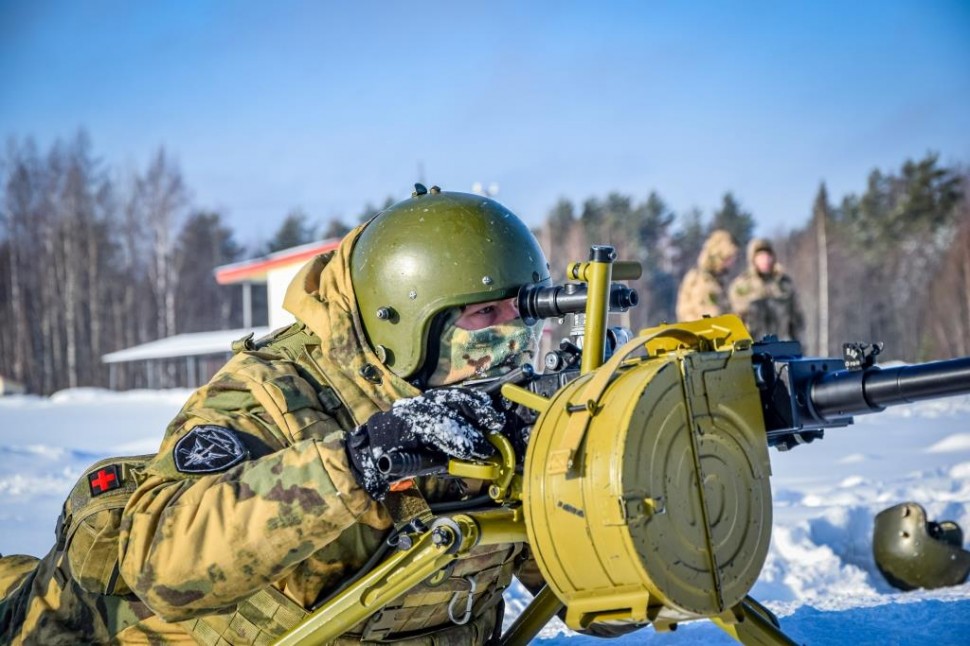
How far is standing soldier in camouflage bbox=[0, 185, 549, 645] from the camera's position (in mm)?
2365

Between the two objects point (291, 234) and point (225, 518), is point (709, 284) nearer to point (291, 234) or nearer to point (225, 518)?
point (225, 518)

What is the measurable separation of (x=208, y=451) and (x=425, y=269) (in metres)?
0.93

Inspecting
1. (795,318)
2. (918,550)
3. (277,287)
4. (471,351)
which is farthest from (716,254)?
(277,287)

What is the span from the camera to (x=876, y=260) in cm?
4494

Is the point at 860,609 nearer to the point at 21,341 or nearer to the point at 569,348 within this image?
the point at 569,348

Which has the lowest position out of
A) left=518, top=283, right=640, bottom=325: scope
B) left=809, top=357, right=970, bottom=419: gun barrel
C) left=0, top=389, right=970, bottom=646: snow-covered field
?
left=0, top=389, right=970, bottom=646: snow-covered field

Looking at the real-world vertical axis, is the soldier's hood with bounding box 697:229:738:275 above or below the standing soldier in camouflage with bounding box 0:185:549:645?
above

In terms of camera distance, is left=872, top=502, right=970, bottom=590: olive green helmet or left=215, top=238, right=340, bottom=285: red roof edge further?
left=215, top=238, right=340, bottom=285: red roof edge

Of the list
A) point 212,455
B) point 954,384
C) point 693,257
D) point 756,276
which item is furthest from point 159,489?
point 693,257

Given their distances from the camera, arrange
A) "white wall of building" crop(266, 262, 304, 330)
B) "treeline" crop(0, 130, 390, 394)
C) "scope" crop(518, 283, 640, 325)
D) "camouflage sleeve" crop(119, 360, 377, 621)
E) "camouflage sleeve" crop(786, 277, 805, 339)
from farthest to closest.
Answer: "treeline" crop(0, 130, 390, 394) → "white wall of building" crop(266, 262, 304, 330) → "camouflage sleeve" crop(786, 277, 805, 339) → "scope" crop(518, 283, 640, 325) → "camouflage sleeve" crop(119, 360, 377, 621)

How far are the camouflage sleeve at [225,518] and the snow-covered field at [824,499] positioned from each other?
5.59 feet

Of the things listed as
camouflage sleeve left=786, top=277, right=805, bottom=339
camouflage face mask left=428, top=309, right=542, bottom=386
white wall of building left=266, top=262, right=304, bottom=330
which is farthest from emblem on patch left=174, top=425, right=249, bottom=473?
white wall of building left=266, top=262, right=304, bottom=330

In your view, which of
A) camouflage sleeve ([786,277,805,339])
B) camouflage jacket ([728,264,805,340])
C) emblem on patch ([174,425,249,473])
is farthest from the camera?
camouflage sleeve ([786,277,805,339])

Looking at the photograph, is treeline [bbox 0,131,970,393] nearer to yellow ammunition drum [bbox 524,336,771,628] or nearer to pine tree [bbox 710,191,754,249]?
pine tree [bbox 710,191,754,249]
